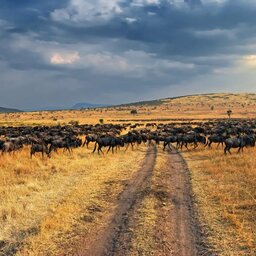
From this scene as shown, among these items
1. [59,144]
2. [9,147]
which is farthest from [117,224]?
[9,147]

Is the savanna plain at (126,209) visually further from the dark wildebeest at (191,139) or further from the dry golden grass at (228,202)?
the dark wildebeest at (191,139)

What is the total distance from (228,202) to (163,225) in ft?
11.3

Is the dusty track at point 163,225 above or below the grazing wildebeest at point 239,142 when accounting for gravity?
below

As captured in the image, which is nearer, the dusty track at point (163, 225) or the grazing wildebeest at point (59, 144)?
the dusty track at point (163, 225)

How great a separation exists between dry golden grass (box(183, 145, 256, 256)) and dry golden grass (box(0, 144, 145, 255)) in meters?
3.27

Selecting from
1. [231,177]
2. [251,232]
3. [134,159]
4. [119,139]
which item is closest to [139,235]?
[251,232]

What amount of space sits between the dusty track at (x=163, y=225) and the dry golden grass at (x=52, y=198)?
2.12 feet

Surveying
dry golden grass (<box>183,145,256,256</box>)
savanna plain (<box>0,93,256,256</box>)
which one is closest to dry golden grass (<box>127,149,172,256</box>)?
savanna plain (<box>0,93,256,256</box>)

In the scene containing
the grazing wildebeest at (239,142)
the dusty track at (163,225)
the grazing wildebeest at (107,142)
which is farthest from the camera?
the grazing wildebeest at (107,142)

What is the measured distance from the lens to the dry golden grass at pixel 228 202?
30.9 feet

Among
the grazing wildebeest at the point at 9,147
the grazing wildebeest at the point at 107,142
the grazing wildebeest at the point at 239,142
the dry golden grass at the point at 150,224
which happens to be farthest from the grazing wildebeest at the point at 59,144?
the dry golden grass at the point at 150,224

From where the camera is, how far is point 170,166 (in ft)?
73.8

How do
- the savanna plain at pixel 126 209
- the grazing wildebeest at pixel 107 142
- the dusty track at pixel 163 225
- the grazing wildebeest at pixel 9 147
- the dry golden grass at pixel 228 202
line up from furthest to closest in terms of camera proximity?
the grazing wildebeest at pixel 107 142
the grazing wildebeest at pixel 9 147
the dry golden grass at pixel 228 202
the savanna plain at pixel 126 209
the dusty track at pixel 163 225

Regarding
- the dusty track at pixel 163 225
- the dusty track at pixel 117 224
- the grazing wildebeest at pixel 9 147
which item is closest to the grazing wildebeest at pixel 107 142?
the grazing wildebeest at pixel 9 147
